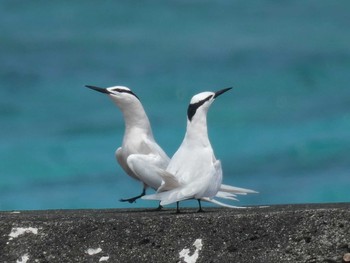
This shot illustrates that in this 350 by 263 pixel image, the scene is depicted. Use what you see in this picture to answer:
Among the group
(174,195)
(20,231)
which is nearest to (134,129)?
(174,195)

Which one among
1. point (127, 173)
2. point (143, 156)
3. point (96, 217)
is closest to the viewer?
point (96, 217)

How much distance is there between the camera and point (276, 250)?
18.1ft

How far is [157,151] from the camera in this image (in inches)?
277

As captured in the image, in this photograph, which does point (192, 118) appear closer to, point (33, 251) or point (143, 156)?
point (143, 156)

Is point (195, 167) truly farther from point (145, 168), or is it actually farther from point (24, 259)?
point (24, 259)

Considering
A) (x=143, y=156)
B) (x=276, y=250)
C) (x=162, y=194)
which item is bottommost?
(x=276, y=250)

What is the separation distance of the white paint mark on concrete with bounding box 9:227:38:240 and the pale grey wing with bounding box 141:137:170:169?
1.39m

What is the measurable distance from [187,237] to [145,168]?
1266 mm

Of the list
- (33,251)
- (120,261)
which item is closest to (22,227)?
(33,251)

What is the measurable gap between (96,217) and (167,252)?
0.56 metres

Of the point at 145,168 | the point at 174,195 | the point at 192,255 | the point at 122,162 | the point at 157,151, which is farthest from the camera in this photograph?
the point at 122,162

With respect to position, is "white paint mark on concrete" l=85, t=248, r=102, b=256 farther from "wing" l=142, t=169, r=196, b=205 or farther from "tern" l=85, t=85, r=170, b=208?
"tern" l=85, t=85, r=170, b=208

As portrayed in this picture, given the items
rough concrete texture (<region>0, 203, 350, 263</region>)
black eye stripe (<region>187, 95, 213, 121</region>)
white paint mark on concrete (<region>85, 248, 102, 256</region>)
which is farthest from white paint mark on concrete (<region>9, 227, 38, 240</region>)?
black eye stripe (<region>187, 95, 213, 121</region>)

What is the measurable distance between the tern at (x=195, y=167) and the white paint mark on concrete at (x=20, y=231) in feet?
2.45
